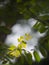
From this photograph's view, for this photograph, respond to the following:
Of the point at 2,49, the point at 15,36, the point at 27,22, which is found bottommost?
the point at 2,49

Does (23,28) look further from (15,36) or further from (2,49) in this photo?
(2,49)

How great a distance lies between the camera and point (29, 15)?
0.72m

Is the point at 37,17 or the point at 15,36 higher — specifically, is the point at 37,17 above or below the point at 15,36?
below

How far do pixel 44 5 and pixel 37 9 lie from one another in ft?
0.10

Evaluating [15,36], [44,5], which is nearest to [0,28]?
[44,5]

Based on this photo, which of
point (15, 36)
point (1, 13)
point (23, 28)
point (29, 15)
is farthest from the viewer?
point (23, 28)

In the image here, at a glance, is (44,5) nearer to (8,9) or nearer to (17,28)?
(8,9)

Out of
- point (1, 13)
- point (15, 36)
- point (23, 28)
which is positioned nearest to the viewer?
point (1, 13)

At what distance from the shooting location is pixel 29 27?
152 cm

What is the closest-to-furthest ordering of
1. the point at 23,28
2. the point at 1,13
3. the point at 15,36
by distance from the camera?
the point at 1,13 < the point at 15,36 < the point at 23,28

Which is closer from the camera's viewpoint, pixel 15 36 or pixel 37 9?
pixel 37 9

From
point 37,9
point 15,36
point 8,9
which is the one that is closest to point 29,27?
point 15,36

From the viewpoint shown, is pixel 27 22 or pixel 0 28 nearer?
pixel 0 28

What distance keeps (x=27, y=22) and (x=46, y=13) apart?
2.48 ft
